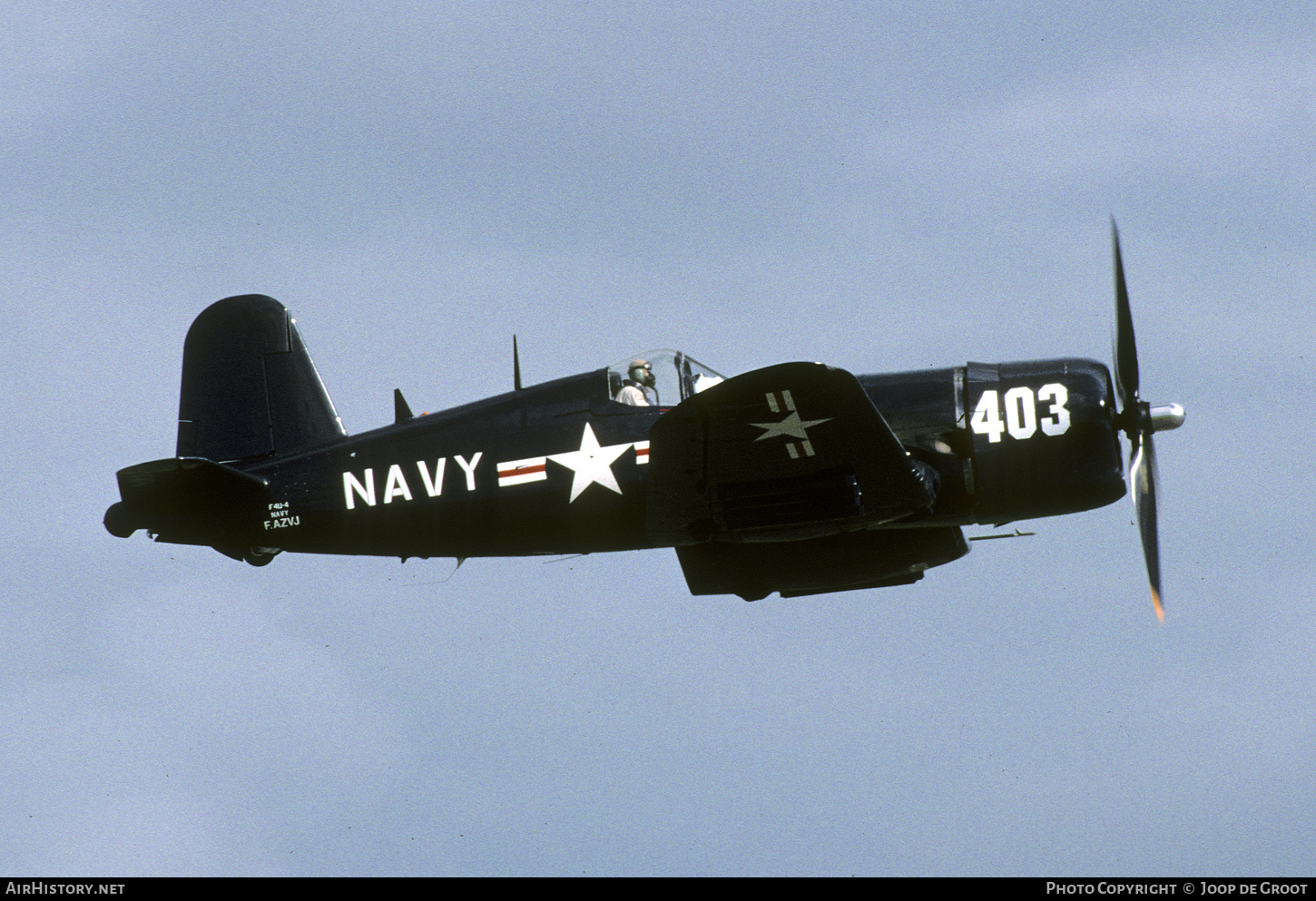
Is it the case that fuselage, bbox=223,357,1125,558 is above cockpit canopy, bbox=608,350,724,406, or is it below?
below

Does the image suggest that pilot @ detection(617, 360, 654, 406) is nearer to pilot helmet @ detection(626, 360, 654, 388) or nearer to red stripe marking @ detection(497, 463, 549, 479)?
pilot helmet @ detection(626, 360, 654, 388)

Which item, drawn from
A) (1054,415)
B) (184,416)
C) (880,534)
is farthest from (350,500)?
(1054,415)

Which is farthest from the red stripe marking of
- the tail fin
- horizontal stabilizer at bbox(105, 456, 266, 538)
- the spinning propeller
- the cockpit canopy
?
the spinning propeller

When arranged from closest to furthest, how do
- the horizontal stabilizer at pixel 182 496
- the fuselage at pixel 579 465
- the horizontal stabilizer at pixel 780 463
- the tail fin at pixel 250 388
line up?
1. the horizontal stabilizer at pixel 780 463
2. the fuselage at pixel 579 465
3. the horizontal stabilizer at pixel 182 496
4. the tail fin at pixel 250 388

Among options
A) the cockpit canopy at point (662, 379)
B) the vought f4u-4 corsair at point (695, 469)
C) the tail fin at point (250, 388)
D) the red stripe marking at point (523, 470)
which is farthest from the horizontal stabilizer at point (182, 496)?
the cockpit canopy at point (662, 379)

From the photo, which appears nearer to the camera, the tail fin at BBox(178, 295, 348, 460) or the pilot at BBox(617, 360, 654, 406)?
the pilot at BBox(617, 360, 654, 406)

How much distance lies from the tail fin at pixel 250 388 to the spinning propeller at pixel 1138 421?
746 centimetres

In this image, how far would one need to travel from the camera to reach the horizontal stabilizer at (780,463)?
440 inches

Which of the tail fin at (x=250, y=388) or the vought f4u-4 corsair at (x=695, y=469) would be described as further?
the tail fin at (x=250, y=388)

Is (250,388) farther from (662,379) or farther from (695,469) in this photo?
(695,469)

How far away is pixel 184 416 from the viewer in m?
15.2

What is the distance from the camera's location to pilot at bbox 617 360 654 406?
13.0 metres

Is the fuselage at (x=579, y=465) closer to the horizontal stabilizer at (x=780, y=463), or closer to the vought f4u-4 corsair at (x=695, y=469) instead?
the vought f4u-4 corsair at (x=695, y=469)

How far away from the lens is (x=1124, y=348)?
511 inches
